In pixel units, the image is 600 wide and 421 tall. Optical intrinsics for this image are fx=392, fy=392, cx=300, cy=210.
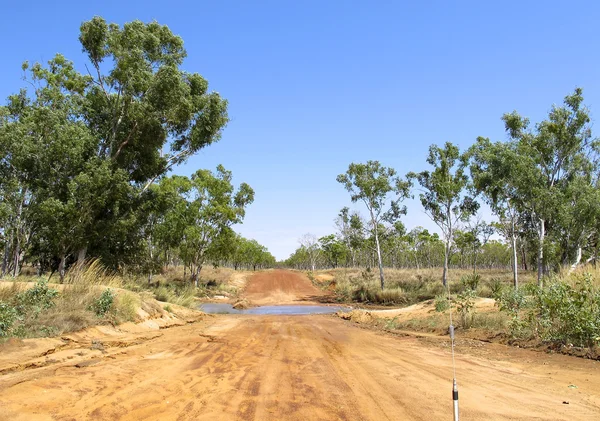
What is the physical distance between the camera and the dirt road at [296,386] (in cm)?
481

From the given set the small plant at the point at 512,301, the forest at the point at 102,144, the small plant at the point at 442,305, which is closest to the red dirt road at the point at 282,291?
the forest at the point at 102,144

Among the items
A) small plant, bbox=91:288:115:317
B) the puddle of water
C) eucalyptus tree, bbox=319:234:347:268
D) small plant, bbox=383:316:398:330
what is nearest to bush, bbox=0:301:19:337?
small plant, bbox=91:288:115:317

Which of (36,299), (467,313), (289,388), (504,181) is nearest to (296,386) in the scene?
(289,388)

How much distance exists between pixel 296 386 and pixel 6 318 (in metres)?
6.02

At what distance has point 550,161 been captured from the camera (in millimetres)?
24719

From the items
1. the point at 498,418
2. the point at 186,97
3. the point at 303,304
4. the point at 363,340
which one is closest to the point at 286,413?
the point at 498,418

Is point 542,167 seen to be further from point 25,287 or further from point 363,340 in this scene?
point 25,287

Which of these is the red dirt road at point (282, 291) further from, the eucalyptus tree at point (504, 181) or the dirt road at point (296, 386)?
the dirt road at point (296, 386)

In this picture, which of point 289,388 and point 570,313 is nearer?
point 289,388

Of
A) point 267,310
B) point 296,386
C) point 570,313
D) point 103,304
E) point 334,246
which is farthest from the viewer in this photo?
point 334,246

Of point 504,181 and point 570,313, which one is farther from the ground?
point 504,181

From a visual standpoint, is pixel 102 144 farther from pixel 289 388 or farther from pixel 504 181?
pixel 504 181

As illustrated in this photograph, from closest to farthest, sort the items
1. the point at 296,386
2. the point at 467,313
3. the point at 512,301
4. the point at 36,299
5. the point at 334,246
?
the point at 296,386
the point at 36,299
the point at 512,301
the point at 467,313
the point at 334,246

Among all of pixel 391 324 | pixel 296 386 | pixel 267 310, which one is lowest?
pixel 267 310
